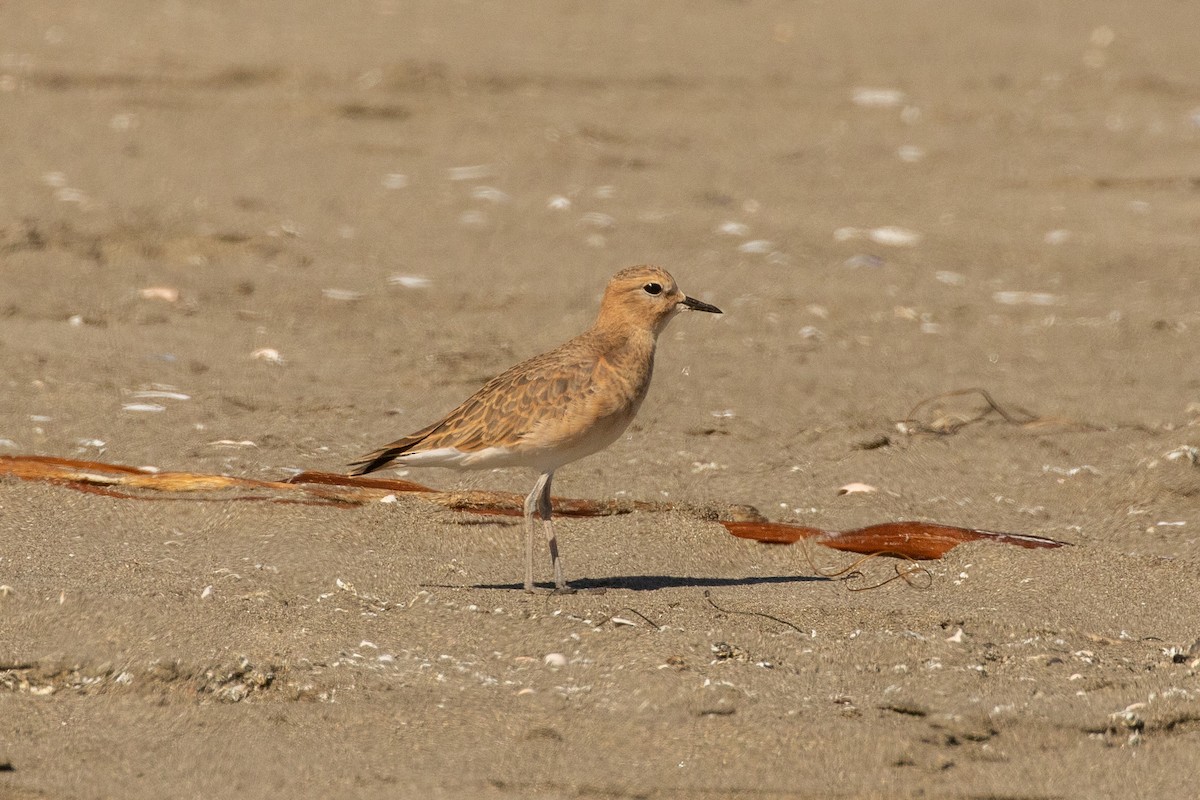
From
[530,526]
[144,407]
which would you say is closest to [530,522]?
[530,526]

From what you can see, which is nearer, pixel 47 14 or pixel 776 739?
pixel 776 739

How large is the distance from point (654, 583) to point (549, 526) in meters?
0.40

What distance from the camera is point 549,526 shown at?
5555mm

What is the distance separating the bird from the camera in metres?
5.34

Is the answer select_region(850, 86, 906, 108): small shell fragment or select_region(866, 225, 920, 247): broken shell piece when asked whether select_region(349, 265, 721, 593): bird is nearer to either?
select_region(866, 225, 920, 247): broken shell piece

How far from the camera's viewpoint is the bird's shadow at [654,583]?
541 cm

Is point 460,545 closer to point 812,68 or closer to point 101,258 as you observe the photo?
point 101,258

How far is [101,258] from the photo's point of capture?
357 inches

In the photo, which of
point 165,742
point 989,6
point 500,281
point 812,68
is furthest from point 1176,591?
point 989,6

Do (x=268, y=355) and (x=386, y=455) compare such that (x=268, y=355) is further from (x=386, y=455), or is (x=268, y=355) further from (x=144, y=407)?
(x=386, y=455)

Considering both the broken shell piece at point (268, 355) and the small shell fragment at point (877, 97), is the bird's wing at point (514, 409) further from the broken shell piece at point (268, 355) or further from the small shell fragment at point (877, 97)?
the small shell fragment at point (877, 97)

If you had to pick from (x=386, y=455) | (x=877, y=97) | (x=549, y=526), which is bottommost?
(x=549, y=526)

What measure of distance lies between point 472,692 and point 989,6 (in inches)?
470

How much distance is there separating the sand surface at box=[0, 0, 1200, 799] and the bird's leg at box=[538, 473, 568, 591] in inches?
6.9
